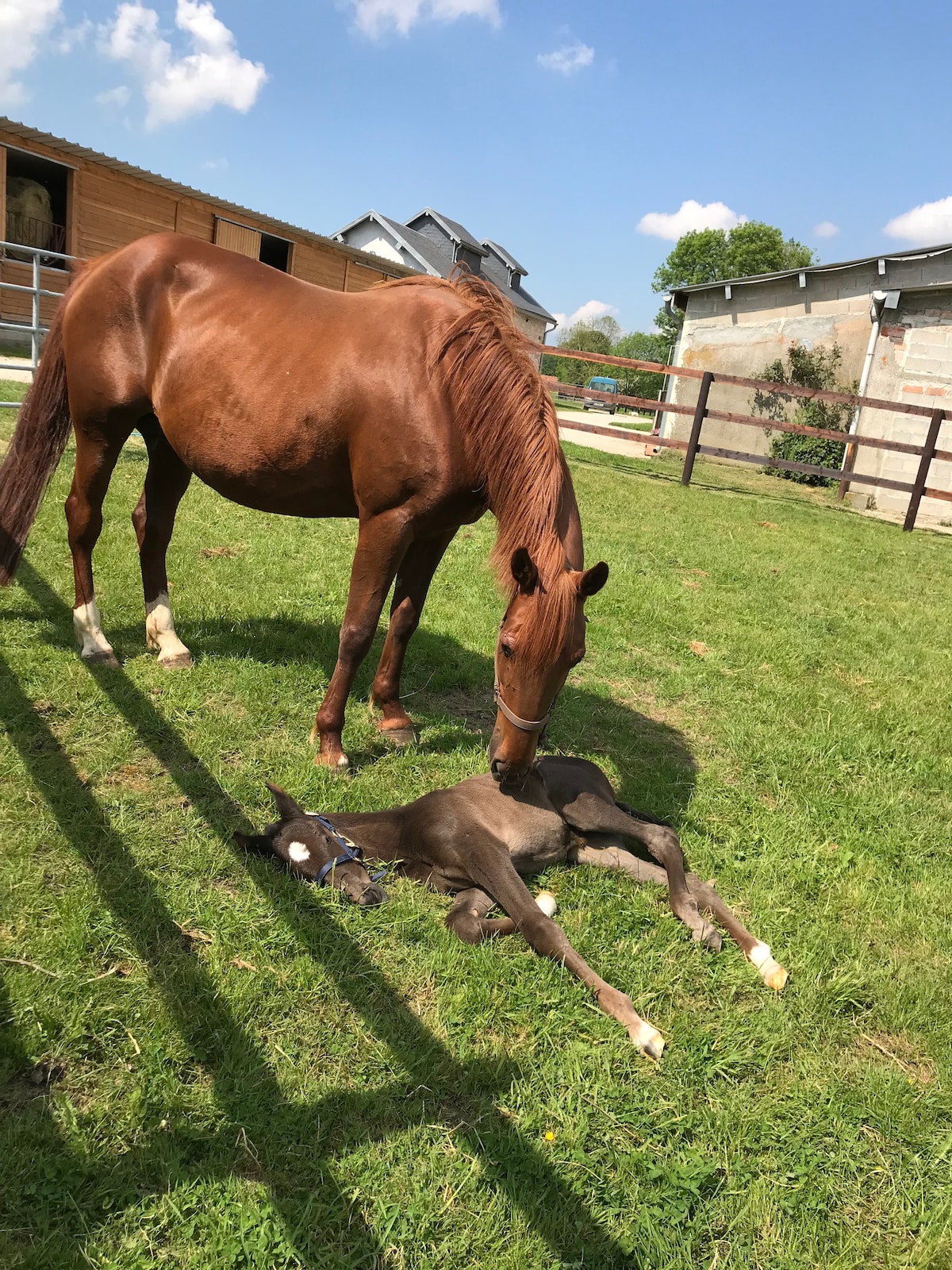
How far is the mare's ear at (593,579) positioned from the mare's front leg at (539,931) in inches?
42.6

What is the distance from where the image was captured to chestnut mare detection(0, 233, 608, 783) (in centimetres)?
332

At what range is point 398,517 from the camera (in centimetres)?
378

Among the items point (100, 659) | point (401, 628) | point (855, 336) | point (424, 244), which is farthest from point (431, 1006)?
point (424, 244)

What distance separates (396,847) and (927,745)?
3.54 metres

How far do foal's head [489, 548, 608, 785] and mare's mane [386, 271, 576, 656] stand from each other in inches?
4.6

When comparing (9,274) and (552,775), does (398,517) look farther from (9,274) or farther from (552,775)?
(9,274)

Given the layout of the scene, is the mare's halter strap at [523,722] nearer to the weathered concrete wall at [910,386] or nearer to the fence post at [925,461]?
the fence post at [925,461]

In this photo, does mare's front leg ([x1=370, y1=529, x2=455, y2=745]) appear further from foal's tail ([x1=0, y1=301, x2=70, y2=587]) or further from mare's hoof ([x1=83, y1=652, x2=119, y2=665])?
foal's tail ([x1=0, y1=301, x2=70, y2=587])

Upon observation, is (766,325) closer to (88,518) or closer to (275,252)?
(275,252)

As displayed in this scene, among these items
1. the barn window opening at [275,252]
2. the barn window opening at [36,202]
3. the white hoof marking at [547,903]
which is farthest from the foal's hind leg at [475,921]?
the barn window opening at [275,252]

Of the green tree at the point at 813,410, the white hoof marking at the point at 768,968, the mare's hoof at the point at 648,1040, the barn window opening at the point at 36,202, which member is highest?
the barn window opening at the point at 36,202

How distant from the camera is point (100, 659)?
4605 mm

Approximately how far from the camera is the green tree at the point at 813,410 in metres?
19.6

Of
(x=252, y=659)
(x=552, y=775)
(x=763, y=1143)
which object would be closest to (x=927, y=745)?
(x=552, y=775)
